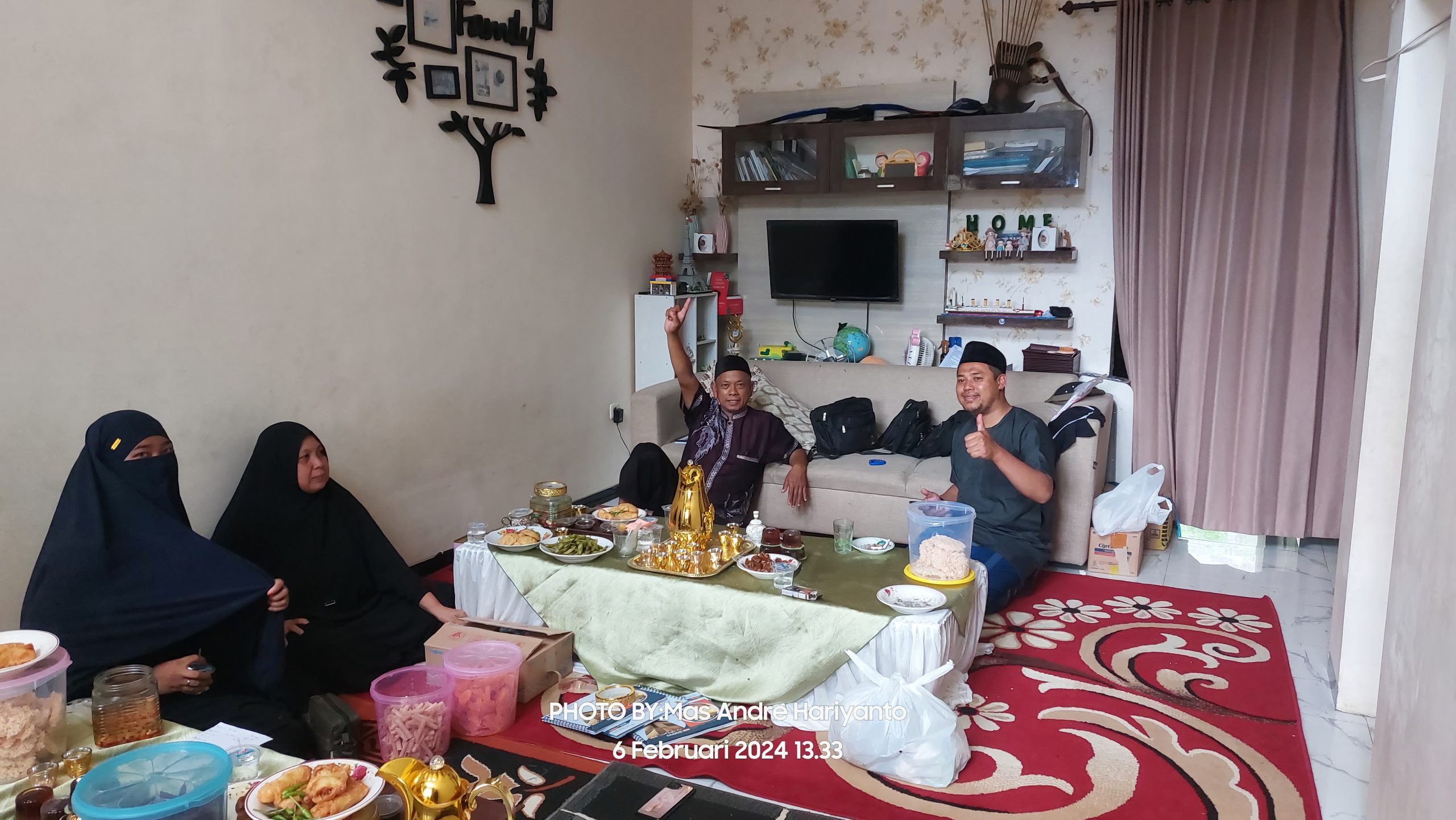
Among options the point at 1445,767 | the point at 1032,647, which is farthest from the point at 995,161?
the point at 1445,767

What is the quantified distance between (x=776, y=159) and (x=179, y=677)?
393 centimetres

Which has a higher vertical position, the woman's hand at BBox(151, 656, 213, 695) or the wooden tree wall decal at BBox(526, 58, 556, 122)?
the wooden tree wall decal at BBox(526, 58, 556, 122)

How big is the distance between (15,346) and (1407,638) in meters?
3.33

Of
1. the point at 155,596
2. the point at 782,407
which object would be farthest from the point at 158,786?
the point at 782,407

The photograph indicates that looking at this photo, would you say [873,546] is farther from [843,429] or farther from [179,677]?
[179,677]

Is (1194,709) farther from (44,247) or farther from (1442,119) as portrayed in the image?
(44,247)

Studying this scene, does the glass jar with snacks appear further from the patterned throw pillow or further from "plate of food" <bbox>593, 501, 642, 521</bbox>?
the patterned throw pillow

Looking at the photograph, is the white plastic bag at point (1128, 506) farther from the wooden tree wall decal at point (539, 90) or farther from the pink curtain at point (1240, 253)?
the wooden tree wall decal at point (539, 90)

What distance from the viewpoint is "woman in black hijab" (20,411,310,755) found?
221 centimetres

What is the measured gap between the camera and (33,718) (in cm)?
163

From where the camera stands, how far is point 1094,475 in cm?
388

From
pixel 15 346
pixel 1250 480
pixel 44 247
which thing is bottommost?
pixel 1250 480

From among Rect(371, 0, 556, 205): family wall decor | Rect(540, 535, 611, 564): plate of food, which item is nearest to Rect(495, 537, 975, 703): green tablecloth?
Rect(540, 535, 611, 564): plate of food

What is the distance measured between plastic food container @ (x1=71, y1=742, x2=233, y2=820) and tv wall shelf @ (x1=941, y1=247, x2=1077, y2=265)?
4289mm
